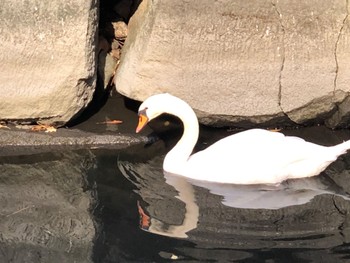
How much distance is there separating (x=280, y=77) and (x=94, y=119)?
1440 millimetres

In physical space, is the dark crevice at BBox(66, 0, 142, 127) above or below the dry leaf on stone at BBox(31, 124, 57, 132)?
above

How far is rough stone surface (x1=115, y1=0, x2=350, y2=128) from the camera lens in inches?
230

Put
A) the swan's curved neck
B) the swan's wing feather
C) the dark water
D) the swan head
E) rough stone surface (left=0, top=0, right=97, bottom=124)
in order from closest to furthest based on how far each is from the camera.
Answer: the dark water → the swan's wing feather → the swan's curved neck → the swan head → rough stone surface (left=0, top=0, right=97, bottom=124)

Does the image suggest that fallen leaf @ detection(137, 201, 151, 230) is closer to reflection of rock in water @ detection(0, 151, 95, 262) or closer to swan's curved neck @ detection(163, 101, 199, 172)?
reflection of rock in water @ detection(0, 151, 95, 262)

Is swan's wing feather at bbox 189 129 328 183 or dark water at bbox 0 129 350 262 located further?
swan's wing feather at bbox 189 129 328 183

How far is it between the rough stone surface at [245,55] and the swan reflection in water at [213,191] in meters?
0.82

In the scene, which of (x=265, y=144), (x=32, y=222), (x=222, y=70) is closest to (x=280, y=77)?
(x=222, y=70)

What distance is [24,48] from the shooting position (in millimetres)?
5863

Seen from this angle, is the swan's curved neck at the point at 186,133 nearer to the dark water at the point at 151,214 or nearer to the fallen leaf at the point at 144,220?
the dark water at the point at 151,214

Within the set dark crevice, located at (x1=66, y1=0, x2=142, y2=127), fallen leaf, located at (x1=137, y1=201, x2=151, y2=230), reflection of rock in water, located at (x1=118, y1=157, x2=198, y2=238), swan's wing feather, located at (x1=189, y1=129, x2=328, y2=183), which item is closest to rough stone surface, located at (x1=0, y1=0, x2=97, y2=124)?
dark crevice, located at (x1=66, y1=0, x2=142, y2=127)

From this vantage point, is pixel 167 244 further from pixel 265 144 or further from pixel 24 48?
pixel 24 48

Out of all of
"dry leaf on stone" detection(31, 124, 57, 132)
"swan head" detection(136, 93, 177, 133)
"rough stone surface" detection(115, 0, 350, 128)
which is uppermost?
"rough stone surface" detection(115, 0, 350, 128)

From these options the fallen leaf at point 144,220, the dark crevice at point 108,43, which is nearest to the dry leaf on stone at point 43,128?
the dark crevice at point 108,43

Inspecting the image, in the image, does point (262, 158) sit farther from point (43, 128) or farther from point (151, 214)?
point (43, 128)
